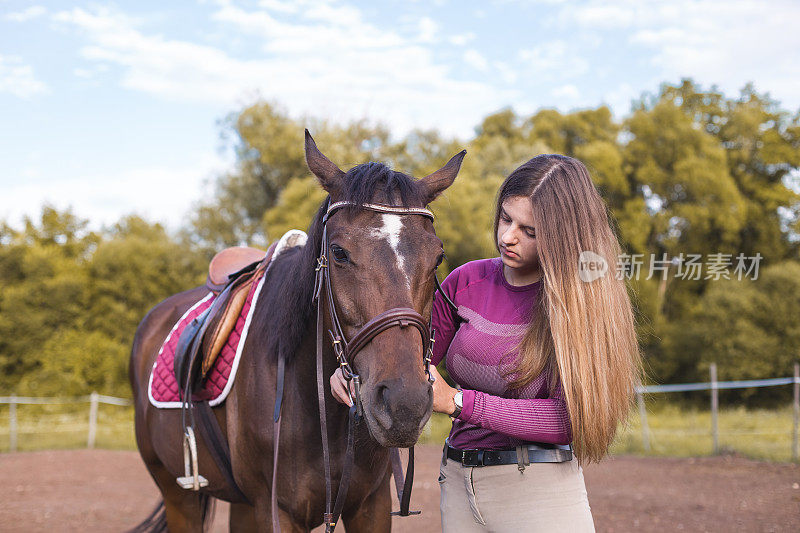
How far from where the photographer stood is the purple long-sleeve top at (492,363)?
184 cm

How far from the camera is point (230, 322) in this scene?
2.86 meters

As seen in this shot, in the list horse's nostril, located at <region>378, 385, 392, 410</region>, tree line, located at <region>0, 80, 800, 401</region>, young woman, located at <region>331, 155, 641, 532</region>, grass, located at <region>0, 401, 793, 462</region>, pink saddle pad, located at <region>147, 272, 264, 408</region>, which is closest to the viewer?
horse's nostril, located at <region>378, 385, 392, 410</region>

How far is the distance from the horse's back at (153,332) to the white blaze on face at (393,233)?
2.51 meters

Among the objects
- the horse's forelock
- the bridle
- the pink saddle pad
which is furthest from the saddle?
the horse's forelock

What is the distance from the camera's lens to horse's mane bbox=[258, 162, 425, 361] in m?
1.97

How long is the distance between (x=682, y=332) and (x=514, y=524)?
68.4ft

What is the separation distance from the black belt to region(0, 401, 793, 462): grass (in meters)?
7.38

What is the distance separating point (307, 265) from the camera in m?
2.28

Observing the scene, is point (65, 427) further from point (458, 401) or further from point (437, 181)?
point (458, 401)

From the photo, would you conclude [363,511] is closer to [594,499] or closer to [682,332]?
[594,499]

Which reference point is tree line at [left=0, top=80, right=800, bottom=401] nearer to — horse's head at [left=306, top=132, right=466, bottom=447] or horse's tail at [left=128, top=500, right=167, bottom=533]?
horse's tail at [left=128, top=500, right=167, bottom=533]

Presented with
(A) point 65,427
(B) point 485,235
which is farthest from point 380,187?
(A) point 65,427

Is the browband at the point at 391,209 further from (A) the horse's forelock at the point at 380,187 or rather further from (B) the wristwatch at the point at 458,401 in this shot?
(B) the wristwatch at the point at 458,401

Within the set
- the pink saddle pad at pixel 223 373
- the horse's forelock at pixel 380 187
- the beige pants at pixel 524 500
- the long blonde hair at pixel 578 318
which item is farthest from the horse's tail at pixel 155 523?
the long blonde hair at pixel 578 318
